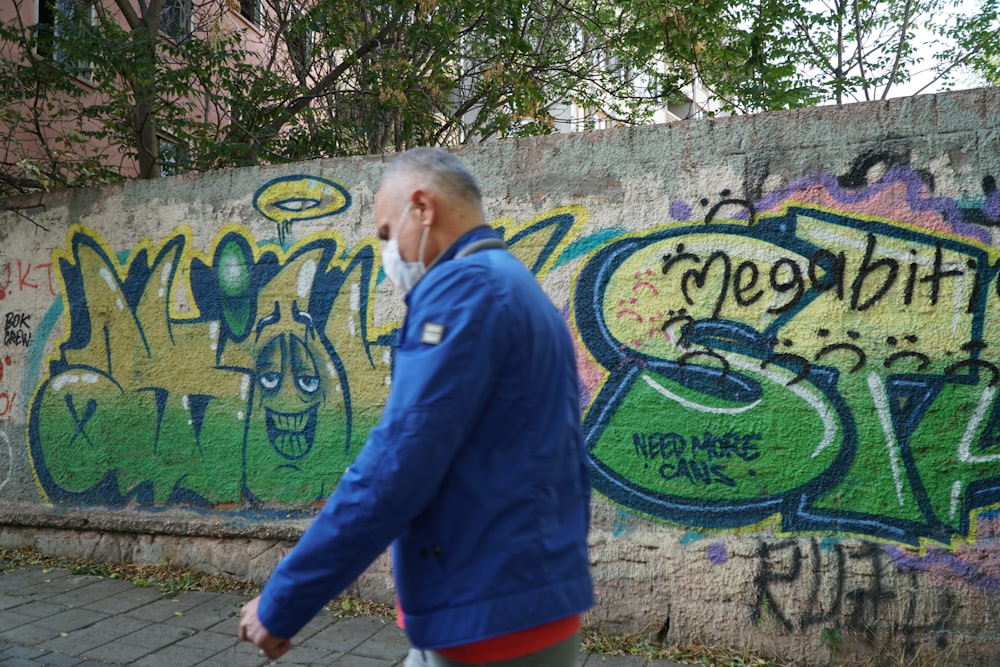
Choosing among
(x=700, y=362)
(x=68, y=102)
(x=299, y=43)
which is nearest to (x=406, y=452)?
(x=700, y=362)

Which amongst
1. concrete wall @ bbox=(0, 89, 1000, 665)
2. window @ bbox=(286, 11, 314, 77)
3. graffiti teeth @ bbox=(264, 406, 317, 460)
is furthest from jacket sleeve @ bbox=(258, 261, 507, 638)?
window @ bbox=(286, 11, 314, 77)

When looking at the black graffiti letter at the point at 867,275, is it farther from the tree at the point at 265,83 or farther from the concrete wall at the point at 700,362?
the tree at the point at 265,83

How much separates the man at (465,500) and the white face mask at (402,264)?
0.40 feet

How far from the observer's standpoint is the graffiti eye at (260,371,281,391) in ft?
15.2

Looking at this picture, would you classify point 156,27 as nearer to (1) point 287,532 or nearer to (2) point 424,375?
(1) point 287,532

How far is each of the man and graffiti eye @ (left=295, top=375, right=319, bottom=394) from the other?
2934mm

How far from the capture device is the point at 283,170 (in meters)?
4.73

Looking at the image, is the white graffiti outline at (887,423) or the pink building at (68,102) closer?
the white graffiti outline at (887,423)

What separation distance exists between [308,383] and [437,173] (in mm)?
2953

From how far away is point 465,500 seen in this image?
158cm

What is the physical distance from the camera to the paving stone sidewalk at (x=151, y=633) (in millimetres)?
3670

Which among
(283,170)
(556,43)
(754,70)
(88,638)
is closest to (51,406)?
(88,638)

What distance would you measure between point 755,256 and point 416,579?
8.77 ft

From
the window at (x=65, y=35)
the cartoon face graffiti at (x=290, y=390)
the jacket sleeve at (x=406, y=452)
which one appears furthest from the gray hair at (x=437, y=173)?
the window at (x=65, y=35)
